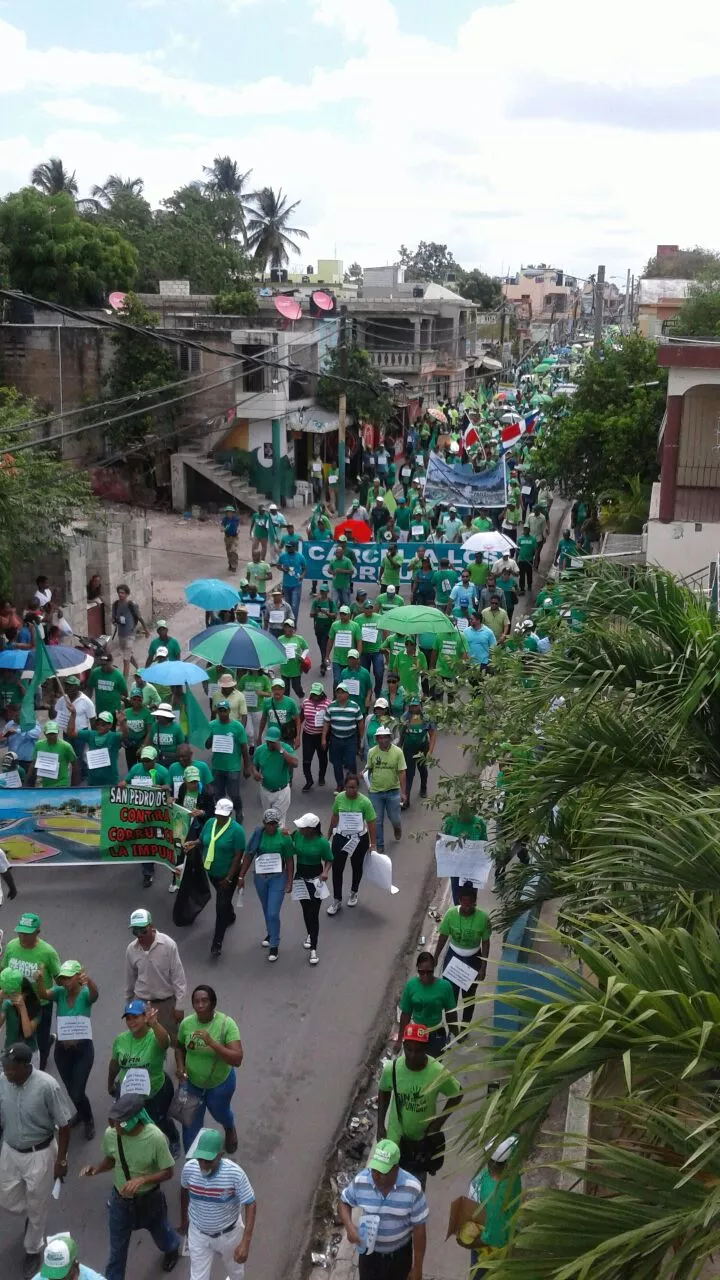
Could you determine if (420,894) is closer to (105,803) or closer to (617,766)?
(105,803)

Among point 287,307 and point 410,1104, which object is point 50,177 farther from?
point 410,1104

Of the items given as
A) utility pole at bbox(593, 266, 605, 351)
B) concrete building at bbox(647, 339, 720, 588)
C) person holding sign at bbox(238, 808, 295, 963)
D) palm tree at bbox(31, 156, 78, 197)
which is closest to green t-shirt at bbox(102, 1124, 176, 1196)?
person holding sign at bbox(238, 808, 295, 963)

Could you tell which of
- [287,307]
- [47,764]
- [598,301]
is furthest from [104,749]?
[598,301]

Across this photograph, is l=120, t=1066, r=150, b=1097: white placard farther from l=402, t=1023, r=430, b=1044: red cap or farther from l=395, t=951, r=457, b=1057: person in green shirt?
l=395, t=951, r=457, b=1057: person in green shirt

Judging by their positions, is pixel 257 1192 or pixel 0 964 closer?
pixel 257 1192

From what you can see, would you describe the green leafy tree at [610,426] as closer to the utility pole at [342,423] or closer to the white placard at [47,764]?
the utility pole at [342,423]

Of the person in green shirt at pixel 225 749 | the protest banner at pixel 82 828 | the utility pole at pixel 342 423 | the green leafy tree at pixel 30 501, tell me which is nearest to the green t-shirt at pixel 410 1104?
the protest banner at pixel 82 828

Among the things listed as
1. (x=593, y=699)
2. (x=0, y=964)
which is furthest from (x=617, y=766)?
(x=0, y=964)
